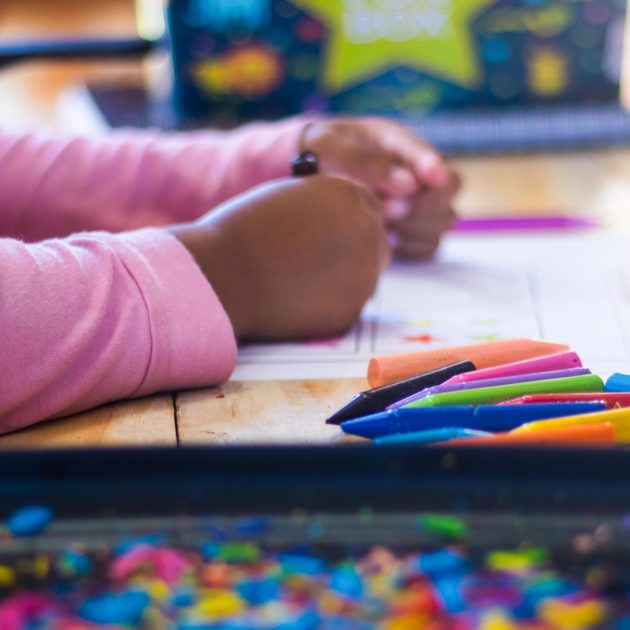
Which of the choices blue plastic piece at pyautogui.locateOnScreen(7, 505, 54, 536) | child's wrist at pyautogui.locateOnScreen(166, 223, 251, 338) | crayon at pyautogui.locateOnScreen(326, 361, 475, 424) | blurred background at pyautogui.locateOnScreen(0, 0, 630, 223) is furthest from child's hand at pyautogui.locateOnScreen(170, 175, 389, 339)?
blurred background at pyautogui.locateOnScreen(0, 0, 630, 223)

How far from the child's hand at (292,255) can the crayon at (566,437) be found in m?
0.18

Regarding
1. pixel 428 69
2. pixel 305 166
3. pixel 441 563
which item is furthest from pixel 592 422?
pixel 428 69

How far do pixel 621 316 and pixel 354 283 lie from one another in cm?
15

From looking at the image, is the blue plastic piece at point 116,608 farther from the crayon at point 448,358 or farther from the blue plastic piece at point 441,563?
the crayon at point 448,358

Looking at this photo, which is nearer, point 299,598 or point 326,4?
point 299,598

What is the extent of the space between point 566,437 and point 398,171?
39 centimetres

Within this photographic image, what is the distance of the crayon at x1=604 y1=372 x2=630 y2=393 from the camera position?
1.50ft

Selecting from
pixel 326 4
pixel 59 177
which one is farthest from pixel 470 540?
pixel 326 4

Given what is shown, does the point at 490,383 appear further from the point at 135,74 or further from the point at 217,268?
the point at 135,74

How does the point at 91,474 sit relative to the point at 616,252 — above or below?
above

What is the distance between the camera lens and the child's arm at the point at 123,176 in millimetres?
706

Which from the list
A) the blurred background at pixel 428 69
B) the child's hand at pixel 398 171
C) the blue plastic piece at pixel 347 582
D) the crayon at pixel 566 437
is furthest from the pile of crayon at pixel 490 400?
the blurred background at pixel 428 69

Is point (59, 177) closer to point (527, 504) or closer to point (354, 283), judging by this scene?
point (354, 283)

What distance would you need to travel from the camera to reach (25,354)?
1.52ft
